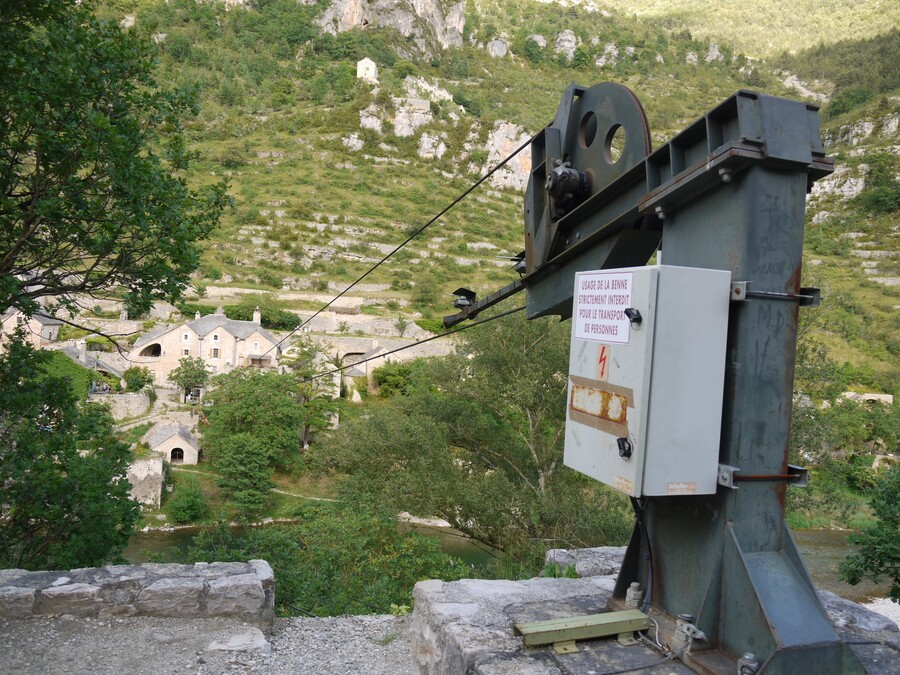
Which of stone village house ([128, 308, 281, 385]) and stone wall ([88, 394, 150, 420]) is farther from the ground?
stone village house ([128, 308, 281, 385])

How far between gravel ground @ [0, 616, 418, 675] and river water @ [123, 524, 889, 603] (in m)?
8.64

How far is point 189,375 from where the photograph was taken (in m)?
36.0

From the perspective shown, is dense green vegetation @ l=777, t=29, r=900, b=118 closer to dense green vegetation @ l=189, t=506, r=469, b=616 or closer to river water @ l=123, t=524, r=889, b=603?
river water @ l=123, t=524, r=889, b=603

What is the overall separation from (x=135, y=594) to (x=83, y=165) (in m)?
3.74

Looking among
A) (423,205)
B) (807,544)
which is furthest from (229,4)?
(807,544)

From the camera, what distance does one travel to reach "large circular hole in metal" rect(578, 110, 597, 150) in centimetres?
380

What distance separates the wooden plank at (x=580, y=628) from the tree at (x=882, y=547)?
4.32 metres

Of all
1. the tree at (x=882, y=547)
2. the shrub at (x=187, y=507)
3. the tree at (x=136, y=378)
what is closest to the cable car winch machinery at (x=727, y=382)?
the tree at (x=882, y=547)

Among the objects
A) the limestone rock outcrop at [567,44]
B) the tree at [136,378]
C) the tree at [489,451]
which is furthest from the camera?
the limestone rock outcrop at [567,44]

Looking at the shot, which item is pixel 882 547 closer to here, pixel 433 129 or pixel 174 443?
pixel 174 443

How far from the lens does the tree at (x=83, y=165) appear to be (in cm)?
Result: 522

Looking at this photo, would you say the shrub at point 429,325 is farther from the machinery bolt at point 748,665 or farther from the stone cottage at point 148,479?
the machinery bolt at point 748,665

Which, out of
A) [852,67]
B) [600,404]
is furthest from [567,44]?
[600,404]

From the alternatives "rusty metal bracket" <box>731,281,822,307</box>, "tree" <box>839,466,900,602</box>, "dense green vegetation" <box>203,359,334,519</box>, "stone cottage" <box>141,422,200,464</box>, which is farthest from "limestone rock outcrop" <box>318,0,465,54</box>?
"rusty metal bracket" <box>731,281,822,307</box>
